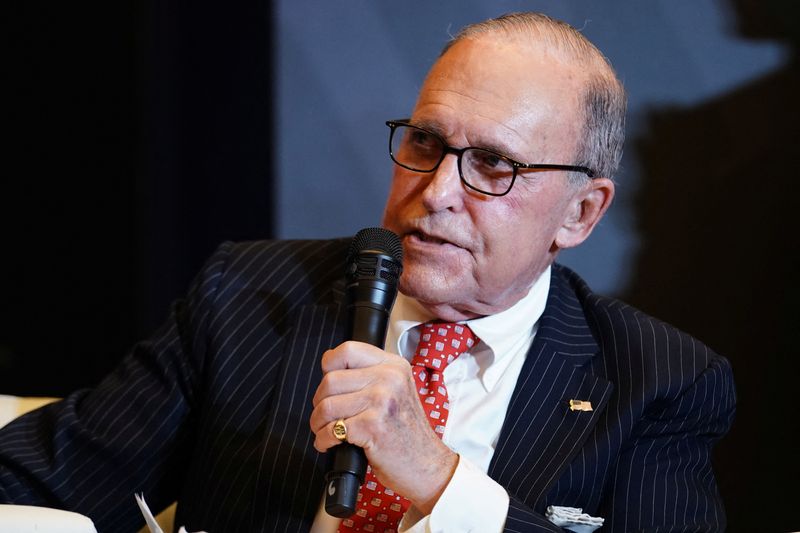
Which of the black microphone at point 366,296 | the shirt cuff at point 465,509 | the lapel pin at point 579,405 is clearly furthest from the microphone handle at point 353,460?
the lapel pin at point 579,405

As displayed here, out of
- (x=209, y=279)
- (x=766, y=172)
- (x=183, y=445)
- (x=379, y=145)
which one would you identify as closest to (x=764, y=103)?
(x=766, y=172)

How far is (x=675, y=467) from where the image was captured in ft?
5.66

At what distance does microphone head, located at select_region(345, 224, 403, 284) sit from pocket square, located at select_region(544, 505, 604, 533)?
0.53 meters

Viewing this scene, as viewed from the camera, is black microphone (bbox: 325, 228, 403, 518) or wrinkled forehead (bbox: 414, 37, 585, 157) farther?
wrinkled forehead (bbox: 414, 37, 585, 157)

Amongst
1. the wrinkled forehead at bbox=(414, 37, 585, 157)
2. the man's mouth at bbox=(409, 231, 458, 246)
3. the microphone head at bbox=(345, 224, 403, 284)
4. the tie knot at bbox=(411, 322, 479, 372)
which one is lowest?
the tie knot at bbox=(411, 322, 479, 372)

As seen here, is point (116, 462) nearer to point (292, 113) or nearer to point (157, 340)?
point (157, 340)

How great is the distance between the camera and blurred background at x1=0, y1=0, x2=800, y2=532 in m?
2.37

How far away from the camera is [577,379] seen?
1.78 meters

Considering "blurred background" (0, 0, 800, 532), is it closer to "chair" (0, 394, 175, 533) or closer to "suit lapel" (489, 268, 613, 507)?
"suit lapel" (489, 268, 613, 507)

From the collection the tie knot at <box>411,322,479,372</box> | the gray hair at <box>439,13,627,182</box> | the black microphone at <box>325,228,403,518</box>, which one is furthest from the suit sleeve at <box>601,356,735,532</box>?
the black microphone at <box>325,228,403,518</box>

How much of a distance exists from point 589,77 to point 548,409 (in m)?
0.61

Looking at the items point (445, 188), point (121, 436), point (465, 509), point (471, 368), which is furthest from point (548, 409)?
point (121, 436)

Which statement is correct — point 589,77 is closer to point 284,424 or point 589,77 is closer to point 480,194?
point 480,194

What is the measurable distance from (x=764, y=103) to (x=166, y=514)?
1.68 meters
